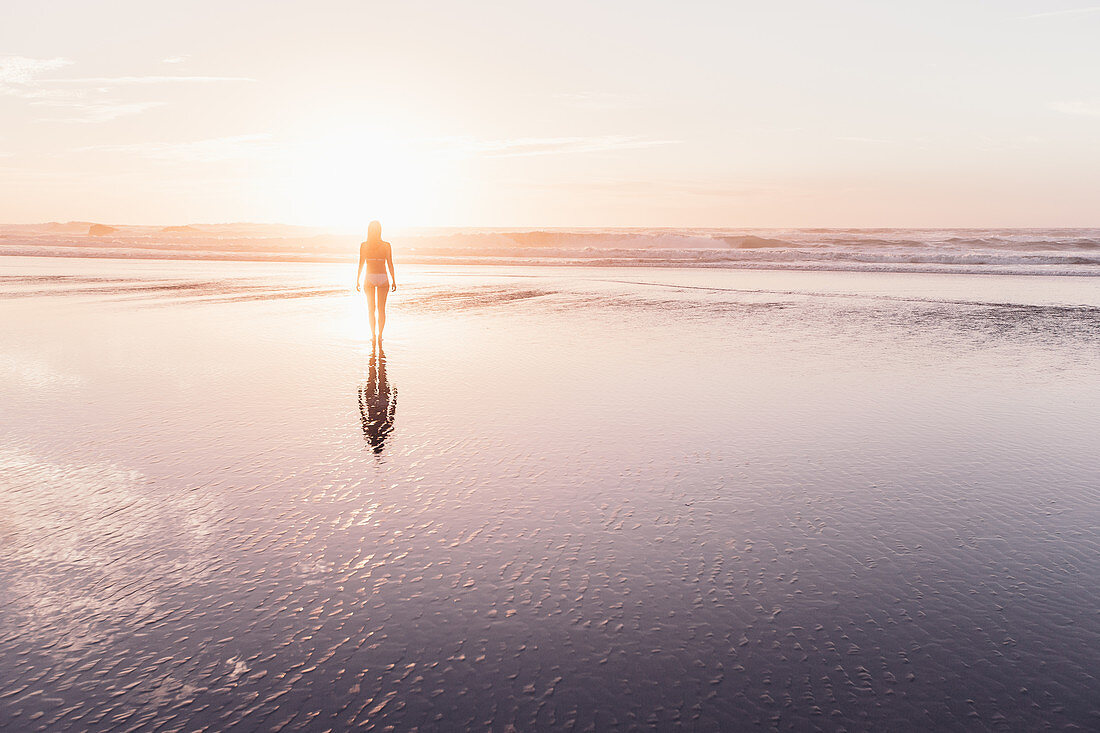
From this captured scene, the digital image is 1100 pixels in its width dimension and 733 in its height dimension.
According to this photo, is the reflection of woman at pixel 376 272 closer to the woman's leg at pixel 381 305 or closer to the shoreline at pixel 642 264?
the woman's leg at pixel 381 305

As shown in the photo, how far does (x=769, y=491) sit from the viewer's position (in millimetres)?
4680

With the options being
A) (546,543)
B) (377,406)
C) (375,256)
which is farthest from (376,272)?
(546,543)

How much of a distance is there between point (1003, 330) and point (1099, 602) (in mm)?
10898

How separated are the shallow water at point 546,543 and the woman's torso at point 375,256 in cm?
242

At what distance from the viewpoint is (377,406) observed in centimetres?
690

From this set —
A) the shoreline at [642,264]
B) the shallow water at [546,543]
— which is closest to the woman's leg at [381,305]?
the shallow water at [546,543]

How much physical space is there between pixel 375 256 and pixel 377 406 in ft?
16.0

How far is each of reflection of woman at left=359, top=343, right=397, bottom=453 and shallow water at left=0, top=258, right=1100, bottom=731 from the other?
0.05 meters

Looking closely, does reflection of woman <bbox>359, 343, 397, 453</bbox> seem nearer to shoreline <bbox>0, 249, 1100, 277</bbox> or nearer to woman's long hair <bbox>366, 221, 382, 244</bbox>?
woman's long hair <bbox>366, 221, 382, 244</bbox>

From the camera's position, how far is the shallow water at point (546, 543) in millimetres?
2613

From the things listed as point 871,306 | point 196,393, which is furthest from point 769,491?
point 871,306

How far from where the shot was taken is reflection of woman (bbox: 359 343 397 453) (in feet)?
19.4

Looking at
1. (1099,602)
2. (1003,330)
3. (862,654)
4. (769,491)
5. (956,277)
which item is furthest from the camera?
(956,277)

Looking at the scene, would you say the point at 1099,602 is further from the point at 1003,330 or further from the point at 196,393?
the point at 1003,330
